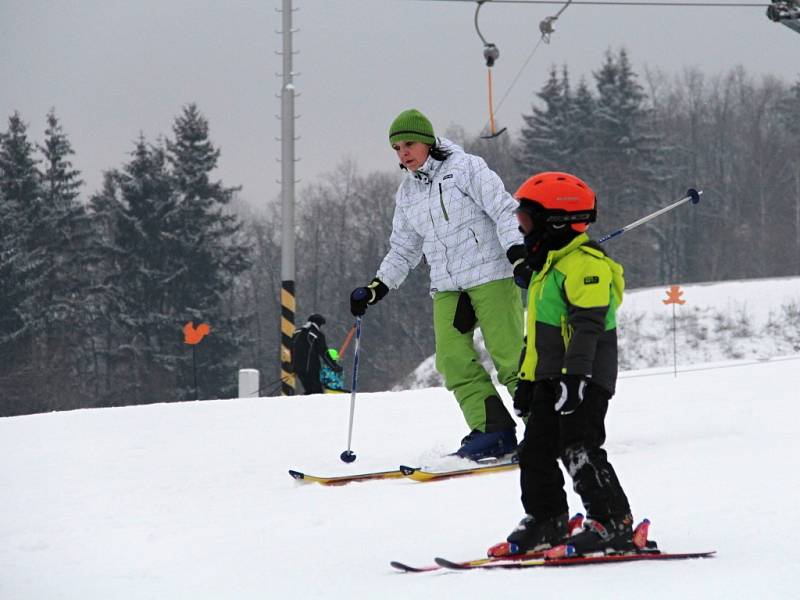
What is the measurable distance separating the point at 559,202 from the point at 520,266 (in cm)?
101

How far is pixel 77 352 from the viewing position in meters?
32.7

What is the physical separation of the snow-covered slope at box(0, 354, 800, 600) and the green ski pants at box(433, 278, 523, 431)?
1.15 ft

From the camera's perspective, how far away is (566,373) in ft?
9.59

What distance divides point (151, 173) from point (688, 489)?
32.2 meters

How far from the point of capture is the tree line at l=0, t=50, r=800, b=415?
32219 millimetres

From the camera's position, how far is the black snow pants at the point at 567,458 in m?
2.98

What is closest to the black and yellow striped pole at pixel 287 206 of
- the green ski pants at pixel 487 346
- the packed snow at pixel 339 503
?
the packed snow at pixel 339 503

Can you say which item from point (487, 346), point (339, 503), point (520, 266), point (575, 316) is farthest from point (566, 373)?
point (487, 346)

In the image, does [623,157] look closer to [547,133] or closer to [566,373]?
[547,133]

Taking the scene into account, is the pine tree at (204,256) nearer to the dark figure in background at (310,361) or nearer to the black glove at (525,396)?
the dark figure in background at (310,361)

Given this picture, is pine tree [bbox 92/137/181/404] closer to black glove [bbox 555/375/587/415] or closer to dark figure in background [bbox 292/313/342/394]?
dark figure in background [bbox 292/313/342/394]

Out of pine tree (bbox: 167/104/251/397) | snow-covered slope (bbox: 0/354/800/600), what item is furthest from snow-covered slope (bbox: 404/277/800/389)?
snow-covered slope (bbox: 0/354/800/600)

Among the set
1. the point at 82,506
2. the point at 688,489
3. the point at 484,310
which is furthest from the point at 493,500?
the point at 82,506

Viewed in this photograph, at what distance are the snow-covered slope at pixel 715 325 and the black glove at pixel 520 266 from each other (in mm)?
17371
